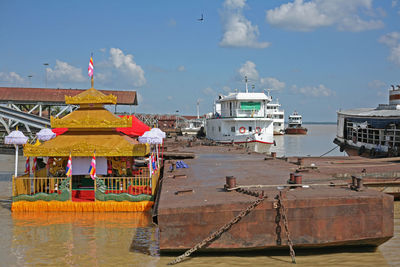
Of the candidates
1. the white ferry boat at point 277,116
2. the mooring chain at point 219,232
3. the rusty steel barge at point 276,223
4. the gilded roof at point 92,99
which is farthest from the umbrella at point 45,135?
the white ferry boat at point 277,116

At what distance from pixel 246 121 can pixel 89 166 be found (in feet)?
→ 96.5

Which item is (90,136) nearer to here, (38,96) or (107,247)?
(107,247)

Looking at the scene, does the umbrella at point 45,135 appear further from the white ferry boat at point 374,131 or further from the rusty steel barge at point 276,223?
the white ferry boat at point 374,131

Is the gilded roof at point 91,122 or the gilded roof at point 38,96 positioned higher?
the gilded roof at point 38,96

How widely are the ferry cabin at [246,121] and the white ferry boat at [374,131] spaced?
7.66m

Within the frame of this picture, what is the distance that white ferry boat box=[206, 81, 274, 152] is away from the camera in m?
40.8

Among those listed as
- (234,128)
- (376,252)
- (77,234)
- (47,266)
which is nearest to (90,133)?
(77,234)

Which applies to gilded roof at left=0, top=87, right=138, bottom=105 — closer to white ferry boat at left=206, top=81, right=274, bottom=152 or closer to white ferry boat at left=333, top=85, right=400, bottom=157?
white ferry boat at left=206, top=81, right=274, bottom=152

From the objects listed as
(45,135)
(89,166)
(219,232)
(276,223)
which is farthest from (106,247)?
(45,135)

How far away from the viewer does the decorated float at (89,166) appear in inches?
515

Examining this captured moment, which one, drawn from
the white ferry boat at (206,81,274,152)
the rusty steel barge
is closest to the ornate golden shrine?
the rusty steel barge

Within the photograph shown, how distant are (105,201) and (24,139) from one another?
3967 millimetres

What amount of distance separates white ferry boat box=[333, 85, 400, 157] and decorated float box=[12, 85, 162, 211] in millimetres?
16317

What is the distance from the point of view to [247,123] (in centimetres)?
4222
